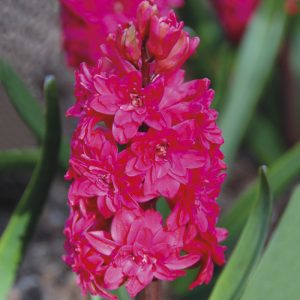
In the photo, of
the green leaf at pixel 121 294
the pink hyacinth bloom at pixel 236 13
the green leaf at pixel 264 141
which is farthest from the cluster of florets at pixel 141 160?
the green leaf at pixel 264 141

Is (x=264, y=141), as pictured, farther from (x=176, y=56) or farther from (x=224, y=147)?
(x=176, y=56)

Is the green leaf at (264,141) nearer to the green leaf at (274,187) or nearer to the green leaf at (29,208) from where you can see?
the green leaf at (274,187)

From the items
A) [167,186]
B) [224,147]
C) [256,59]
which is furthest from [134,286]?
[256,59]

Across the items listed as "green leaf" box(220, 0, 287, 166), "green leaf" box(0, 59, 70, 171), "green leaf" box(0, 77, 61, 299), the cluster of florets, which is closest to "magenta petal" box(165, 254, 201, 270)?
the cluster of florets

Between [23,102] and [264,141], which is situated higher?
[23,102]

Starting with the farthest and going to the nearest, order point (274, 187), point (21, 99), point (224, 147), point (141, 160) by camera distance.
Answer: point (224, 147) < point (274, 187) < point (21, 99) < point (141, 160)
